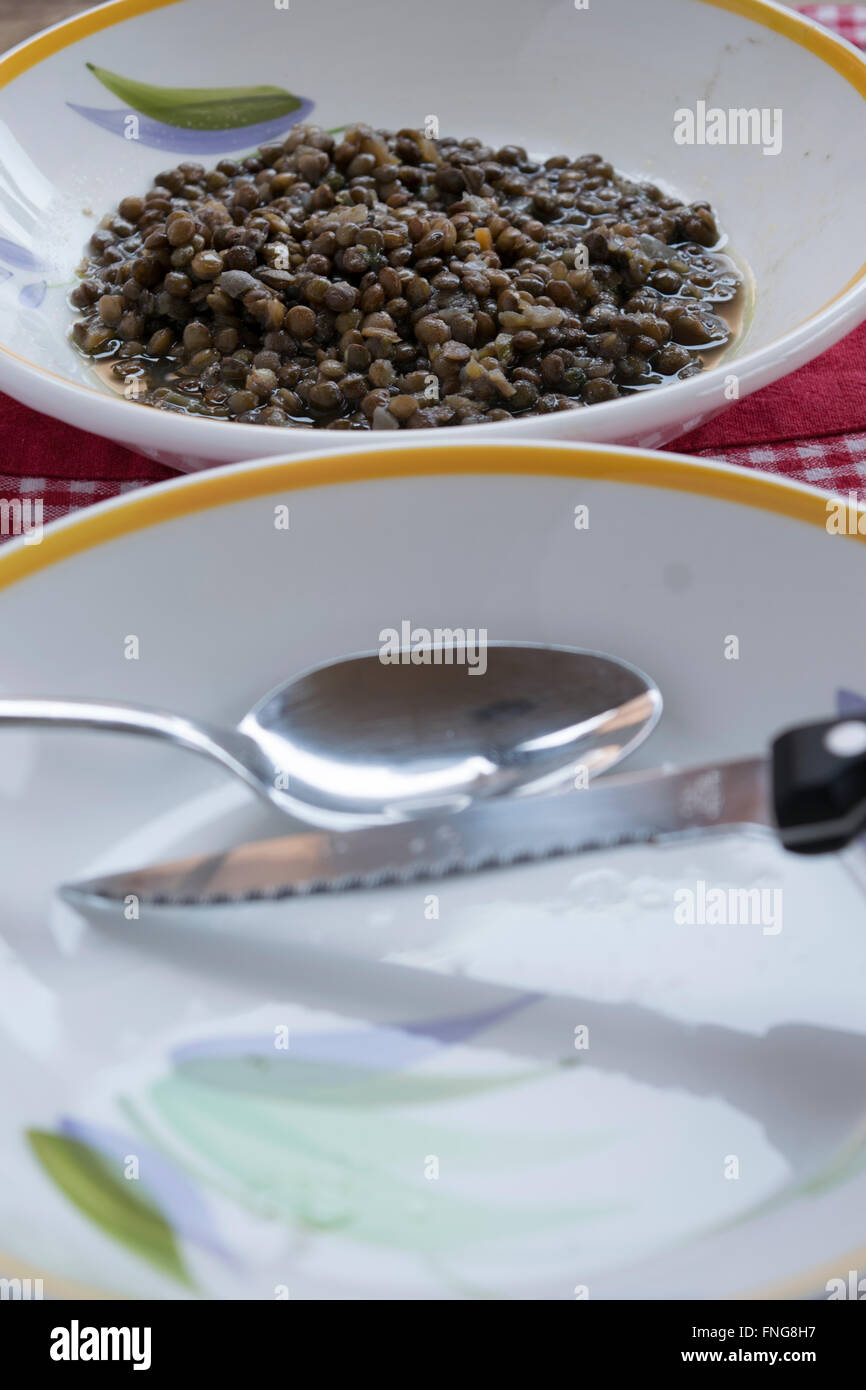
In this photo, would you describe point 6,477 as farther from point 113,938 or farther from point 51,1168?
point 51,1168

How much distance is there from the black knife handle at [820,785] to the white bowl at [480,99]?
581 millimetres

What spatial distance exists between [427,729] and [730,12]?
3.20 feet

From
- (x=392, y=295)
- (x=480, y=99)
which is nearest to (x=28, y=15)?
(x=480, y=99)

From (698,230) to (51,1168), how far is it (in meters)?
0.96

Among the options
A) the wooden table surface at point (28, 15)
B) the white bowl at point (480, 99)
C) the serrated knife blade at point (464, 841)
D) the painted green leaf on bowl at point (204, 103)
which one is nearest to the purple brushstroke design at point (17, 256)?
the white bowl at point (480, 99)

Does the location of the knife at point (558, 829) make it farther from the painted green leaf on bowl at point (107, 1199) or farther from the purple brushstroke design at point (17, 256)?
the purple brushstroke design at point (17, 256)

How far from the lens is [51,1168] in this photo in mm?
422

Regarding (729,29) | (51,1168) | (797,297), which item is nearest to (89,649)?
(51,1168)

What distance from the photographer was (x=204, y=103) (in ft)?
4.12

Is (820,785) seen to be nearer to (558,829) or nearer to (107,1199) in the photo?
(558,829)

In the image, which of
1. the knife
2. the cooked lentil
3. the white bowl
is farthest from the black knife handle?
the white bowl

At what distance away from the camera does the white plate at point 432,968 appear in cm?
41

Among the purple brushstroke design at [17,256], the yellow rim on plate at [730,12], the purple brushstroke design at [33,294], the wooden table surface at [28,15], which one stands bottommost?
the purple brushstroke design at [33,294]

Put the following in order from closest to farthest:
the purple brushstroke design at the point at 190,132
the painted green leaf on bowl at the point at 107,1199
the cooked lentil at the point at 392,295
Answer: the painted green leaf on bowl at the point at 107,1199, the cooked lentil at the point at 392,295, the purple brushstroke design at the point at 190,132
